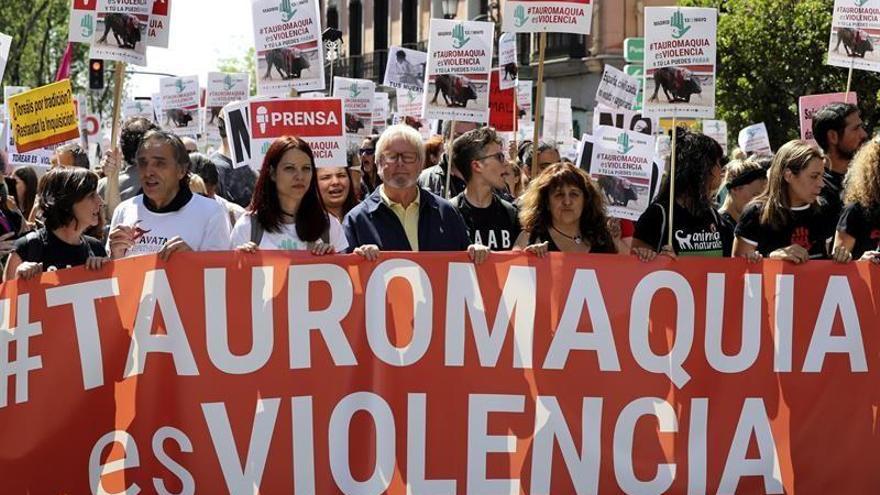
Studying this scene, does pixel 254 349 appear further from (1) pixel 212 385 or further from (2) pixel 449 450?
(2) pixel 449 450

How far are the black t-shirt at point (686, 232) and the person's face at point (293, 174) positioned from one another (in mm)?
1775

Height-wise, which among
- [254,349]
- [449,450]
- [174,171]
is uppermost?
[174,171]

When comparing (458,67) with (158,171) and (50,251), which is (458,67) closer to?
(158,171)

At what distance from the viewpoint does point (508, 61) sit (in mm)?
15352

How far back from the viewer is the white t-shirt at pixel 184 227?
7.07m

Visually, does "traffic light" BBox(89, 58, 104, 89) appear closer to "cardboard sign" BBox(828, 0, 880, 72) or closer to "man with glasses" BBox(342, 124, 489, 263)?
"cardboard sign" BBox(828, 0, 880, 72)

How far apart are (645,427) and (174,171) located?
235 centimetres

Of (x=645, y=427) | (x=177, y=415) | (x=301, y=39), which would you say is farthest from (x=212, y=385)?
(x=301, y=39)

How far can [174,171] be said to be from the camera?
7.11m

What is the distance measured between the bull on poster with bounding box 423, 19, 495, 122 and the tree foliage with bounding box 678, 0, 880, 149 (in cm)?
2109

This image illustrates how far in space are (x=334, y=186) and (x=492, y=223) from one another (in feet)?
3.62

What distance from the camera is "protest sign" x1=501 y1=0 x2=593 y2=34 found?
11164 mm

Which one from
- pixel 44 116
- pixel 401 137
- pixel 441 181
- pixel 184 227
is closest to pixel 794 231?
pixel 401 137

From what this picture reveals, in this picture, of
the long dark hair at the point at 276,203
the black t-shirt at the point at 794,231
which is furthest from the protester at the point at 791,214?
the long dark hair at the point at 276,203
